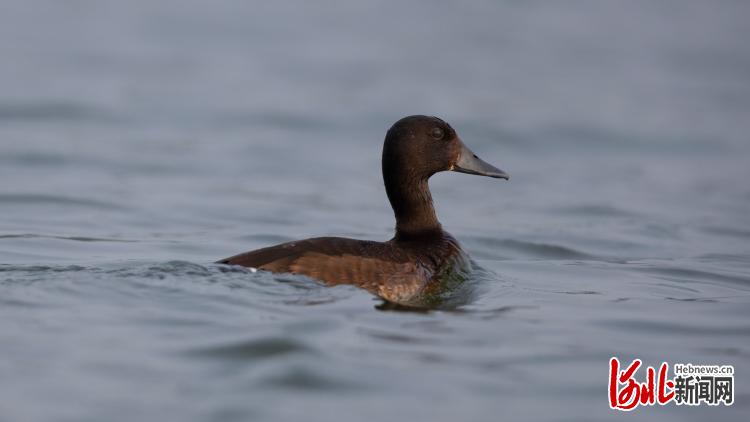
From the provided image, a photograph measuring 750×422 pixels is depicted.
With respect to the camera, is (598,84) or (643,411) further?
(598,84)

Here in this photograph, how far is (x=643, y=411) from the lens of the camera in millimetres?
5961

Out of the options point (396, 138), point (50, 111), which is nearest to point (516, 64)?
point (50, 111)

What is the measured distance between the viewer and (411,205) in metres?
9.09

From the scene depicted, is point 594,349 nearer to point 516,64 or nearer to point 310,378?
point 310,378

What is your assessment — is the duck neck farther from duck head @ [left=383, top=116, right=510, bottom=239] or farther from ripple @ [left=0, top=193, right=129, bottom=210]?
ripple @ [left=0, top=193, right=129, bottom=210]

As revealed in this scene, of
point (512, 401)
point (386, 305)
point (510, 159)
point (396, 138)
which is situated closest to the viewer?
point (512, 401)

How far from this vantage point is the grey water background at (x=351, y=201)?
6145 mm

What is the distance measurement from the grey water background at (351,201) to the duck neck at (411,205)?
0.55m

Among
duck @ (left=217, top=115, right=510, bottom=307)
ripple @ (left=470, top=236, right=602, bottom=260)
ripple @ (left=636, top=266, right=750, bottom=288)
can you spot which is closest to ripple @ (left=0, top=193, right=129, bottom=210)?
ripple @ (left=470, top=236, right=602, bottom=260)

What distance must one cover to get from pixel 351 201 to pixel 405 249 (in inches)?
204

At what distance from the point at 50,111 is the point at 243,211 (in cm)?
578

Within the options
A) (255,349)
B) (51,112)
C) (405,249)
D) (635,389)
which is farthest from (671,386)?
(51,112)

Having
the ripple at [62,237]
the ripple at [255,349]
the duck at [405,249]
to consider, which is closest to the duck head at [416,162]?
the duck at [405,249]

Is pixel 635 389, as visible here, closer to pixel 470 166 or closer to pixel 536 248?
pixel 470 166
